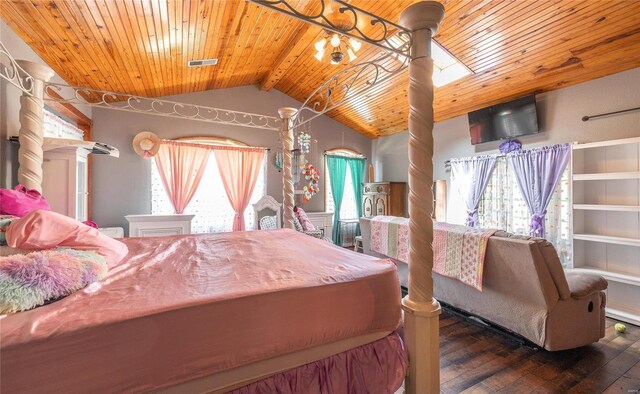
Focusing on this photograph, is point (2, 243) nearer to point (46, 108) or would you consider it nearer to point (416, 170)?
point (416, 170)

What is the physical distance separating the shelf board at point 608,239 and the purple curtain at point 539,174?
44 centimetres

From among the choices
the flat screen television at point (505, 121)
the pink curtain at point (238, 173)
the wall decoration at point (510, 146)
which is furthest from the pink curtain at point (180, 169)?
the wall decoration at point (510, 146)

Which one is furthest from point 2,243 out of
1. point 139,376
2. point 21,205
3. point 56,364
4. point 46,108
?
point 46,108

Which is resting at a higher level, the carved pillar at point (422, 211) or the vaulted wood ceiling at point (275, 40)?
the vaulted wood ceiling at point (275, 40)

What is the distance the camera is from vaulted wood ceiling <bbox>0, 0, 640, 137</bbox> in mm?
2262

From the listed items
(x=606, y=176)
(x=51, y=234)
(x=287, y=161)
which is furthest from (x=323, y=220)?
(x=51, y=234)


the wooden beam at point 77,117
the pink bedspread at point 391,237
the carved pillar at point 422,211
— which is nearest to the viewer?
the carved pillar at point 422,211

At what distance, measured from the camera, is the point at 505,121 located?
3.72 meters

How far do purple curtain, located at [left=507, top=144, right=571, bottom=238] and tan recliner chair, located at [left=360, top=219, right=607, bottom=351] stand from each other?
4.47ft

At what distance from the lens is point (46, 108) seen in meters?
2.73

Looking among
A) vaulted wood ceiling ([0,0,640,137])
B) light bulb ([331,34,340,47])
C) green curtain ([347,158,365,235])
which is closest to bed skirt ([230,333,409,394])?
light bulb ([331,34,340,47])

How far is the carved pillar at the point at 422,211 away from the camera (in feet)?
4.38

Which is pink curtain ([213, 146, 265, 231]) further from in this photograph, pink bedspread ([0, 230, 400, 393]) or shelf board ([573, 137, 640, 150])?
shelf board ([573, 137, 640, 150])

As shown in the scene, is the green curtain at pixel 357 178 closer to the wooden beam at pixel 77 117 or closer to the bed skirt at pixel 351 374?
the wooden beam at pixel 77 117
